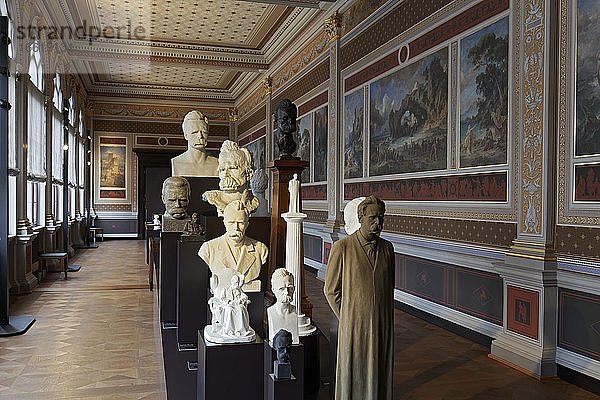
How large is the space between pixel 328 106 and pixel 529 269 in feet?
22.8

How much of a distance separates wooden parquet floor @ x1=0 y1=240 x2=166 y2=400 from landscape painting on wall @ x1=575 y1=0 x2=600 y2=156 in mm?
4411

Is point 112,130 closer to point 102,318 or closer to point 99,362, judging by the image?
point 102,318

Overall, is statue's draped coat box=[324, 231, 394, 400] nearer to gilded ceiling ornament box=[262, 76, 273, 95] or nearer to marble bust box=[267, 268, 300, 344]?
marble bust box=[267, 268, 300, 344]

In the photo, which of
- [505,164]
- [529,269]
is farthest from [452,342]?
[505,164]

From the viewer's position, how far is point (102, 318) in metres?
7.66

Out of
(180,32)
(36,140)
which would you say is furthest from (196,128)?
(180,32)

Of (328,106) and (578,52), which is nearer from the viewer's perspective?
(578,52)

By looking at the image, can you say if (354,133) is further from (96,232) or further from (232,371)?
(96,232)

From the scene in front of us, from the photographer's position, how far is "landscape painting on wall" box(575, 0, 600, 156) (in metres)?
4.93

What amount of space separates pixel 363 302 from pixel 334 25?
346 inches

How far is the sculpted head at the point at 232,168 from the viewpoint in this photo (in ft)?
17.5

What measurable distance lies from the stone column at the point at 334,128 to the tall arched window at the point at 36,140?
5.95m

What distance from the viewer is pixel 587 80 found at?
503 cm

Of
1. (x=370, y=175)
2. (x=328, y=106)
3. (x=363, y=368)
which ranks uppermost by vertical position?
(x=328, y=106)
